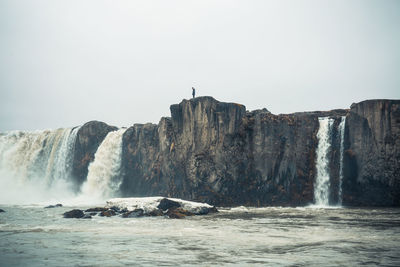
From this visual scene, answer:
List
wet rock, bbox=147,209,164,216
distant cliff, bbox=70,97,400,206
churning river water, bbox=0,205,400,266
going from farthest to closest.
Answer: distant cliff, bbox=70,97,400,206 < wet rock, bbox=147,209,164,216 < churning river water, bbox=0,205,400,266

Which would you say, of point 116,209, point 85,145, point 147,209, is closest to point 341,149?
point 147,209

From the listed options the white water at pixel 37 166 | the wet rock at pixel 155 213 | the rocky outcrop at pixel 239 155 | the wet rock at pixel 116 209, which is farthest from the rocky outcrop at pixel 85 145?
the wet rock at pixel 155 213

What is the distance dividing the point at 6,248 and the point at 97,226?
10.9 meters

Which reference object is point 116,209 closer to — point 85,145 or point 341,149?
point 341,149

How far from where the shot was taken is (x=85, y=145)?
75.6 meters

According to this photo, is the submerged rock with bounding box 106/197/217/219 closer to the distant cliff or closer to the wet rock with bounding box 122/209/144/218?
the wet rock with bounding box 122/209/144/218

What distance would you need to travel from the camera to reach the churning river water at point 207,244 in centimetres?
1627

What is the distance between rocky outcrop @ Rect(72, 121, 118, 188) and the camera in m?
74.5

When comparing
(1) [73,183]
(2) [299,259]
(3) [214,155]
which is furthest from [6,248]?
(1) [73,183]

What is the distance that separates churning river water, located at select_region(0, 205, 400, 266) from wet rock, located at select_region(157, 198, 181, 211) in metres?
12.3

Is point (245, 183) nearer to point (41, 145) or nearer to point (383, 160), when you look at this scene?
point (383, 160)

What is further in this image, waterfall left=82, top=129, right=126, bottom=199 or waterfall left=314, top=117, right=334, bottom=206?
waterfall left=82, top=129, right=126, bottom=199

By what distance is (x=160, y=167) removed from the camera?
64.6 m

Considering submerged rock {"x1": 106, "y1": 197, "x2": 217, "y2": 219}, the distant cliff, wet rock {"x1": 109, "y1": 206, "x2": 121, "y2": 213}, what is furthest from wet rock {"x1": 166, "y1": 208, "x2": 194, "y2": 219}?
the distant cliff
